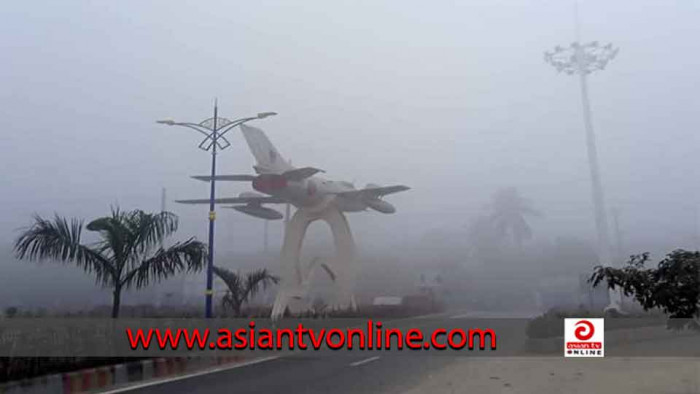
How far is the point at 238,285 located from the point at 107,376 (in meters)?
11.0

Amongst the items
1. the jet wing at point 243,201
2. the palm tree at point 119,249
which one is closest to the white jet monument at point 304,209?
the jet wing at point 243,201

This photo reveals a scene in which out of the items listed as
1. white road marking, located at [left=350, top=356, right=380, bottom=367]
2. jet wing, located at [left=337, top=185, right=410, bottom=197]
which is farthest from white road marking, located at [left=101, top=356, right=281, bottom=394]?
jet wing, located at [left=337, top=185, right=410, bottom=197]

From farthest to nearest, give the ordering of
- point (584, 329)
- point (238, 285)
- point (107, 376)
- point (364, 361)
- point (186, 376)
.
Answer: point (238, 285), point (364, 361), point (186, 376), point (107, 376), point (584, 329)

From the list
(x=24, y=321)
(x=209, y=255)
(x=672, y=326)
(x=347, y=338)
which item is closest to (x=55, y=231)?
(x=24, y=321)

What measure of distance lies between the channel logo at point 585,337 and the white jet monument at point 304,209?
13349 mm

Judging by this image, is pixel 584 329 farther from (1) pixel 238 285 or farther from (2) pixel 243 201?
(2) pixel 243 201

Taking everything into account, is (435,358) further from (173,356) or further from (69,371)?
(69,371)

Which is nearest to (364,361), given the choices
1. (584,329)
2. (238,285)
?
(584,329)

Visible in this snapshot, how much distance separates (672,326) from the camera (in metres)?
5.95

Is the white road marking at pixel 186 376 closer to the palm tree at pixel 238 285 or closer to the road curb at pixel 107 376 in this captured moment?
the road curb at pixel 107 376

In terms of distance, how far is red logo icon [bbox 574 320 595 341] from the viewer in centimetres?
1001

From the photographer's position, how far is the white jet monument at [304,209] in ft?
75.8

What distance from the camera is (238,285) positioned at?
21.4m

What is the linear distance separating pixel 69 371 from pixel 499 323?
1307 centimetres
